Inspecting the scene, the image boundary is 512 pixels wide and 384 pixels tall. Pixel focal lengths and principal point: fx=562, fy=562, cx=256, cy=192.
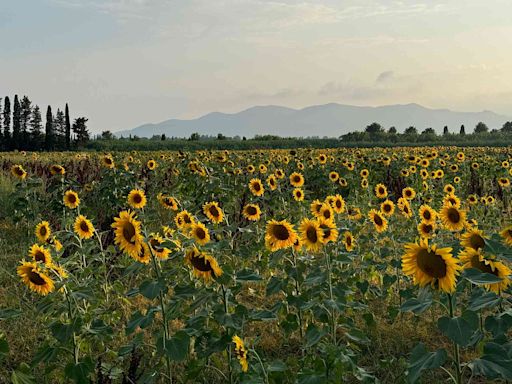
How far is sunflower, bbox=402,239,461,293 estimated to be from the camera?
2188 mm

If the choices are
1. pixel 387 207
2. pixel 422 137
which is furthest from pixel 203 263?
pixel 422 137

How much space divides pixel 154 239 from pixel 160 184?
25.7 ft

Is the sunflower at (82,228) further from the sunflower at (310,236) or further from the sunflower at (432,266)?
the sunflower at (432,266)

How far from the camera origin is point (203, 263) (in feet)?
9.05

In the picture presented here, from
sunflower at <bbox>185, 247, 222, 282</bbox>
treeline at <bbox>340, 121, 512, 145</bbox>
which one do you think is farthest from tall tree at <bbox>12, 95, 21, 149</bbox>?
sunflower at <bbox>185, 247, 222, 282</bbox>

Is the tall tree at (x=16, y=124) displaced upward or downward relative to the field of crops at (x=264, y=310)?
upward

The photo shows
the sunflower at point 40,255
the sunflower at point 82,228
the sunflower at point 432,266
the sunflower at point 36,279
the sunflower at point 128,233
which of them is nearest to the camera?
the sunflower at point 432,266

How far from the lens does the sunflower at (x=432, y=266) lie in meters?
2.19

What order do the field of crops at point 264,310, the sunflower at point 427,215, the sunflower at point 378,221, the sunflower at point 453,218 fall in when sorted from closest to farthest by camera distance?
the field of crops at point 264,310
the sunflower at point 453,218
the sunflower at point 427,215
the sunflower at point 378,221

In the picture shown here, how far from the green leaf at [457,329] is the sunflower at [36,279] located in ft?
6.61

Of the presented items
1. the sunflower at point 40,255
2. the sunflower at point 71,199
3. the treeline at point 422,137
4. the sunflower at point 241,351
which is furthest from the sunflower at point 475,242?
the treeline at point 422,137

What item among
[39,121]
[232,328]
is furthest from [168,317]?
[39,121]

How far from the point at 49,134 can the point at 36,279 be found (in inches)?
2026

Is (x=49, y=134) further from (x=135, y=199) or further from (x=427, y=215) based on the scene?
(x=427, y=215)
